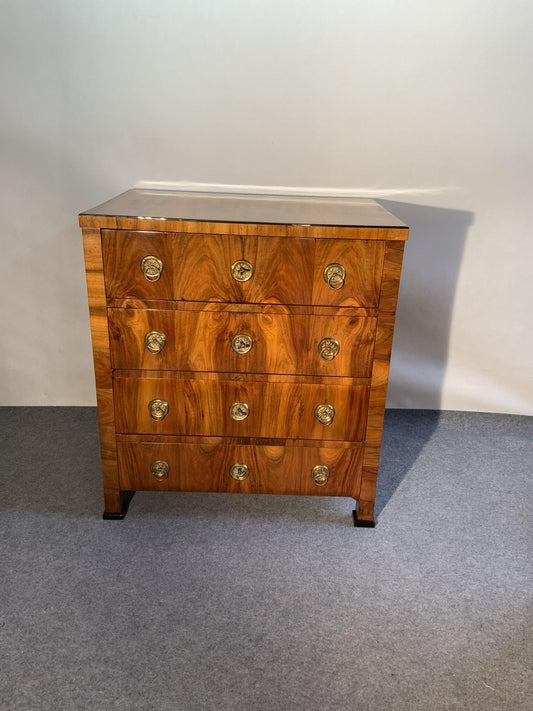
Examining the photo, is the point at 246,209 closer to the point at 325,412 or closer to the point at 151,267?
the point at 151,267

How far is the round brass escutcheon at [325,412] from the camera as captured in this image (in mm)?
1527

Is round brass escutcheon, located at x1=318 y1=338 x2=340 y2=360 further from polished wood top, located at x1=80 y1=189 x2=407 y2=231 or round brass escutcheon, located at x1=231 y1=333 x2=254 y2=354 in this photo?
polished wood top, located at x1=80 y1=189 x2=407 y2=231

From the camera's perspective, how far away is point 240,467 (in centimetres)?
159

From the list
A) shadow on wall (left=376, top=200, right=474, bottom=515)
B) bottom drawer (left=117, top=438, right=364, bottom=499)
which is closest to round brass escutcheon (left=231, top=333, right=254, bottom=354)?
bottom drawer (left=117, top=438, right=364, bottom=499)

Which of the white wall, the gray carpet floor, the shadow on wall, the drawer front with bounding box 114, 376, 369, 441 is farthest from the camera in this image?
the shadow on wall

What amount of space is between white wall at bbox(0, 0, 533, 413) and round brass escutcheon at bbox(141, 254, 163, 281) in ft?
2.24

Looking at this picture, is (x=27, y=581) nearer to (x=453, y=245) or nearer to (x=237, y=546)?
(x=237, y=546)

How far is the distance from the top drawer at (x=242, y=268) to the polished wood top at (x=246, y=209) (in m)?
0.05

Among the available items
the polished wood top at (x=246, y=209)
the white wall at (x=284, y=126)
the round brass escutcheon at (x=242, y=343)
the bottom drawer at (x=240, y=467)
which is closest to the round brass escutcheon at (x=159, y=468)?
the bottom drawer at (x=240, y=467)

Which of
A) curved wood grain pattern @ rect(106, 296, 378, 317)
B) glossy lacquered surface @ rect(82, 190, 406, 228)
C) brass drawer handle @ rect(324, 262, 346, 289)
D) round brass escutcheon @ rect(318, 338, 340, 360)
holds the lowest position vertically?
round brass escutcheon @ rect(318, 338, 340, 360)

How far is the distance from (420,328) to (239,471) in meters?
0.97

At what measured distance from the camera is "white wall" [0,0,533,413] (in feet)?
5.94

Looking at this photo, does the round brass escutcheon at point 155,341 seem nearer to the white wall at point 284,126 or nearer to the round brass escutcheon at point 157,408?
the round brass escutcheon at point 157,408

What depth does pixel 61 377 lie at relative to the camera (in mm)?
2221
